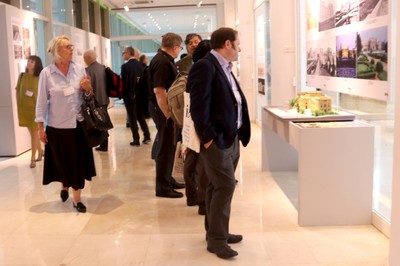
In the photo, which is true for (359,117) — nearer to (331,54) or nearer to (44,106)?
(331,54)

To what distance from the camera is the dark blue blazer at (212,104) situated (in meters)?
3.18

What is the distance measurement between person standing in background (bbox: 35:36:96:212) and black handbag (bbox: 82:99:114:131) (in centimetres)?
6

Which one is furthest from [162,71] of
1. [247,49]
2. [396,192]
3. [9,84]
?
[247,49]

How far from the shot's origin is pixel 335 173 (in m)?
4.01

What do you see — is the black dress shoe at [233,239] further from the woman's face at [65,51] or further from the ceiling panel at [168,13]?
the ceiling panel at [168,13]

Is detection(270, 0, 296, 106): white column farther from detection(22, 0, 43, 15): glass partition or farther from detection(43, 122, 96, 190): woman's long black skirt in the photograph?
detection(22, 0, 43, 15): glass partition

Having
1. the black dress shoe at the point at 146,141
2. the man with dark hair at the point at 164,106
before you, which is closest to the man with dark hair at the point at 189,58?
the man with dark hair at the point at 164,106

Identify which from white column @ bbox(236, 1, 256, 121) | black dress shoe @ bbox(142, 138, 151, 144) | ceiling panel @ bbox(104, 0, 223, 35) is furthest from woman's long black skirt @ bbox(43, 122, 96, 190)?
ceiling panel @ bbox(104, 0, 223, 35)

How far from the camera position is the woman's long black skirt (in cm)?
450

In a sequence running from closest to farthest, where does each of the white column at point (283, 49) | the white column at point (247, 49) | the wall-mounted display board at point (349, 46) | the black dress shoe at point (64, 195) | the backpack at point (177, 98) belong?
the wall-mounted display board at point (349, 46)
the backpack at point (177, 98)
the black dress shoe at point (64, 195)
the white column at point (283, 49)
the white column at point (247, 49)

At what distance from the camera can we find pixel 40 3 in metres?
10.7

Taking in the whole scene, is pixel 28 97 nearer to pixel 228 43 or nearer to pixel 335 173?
pixel 228 43

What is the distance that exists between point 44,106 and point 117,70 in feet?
52.7

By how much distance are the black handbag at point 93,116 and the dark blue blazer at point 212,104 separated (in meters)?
1.52
